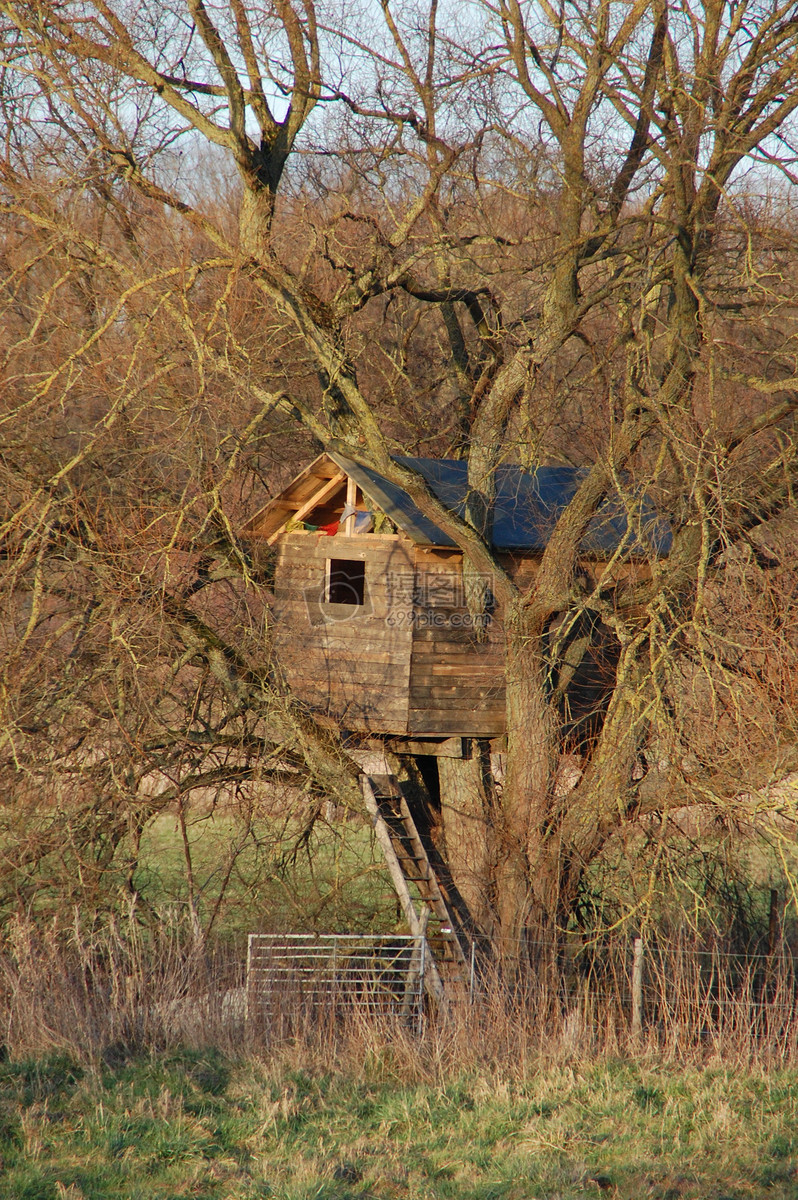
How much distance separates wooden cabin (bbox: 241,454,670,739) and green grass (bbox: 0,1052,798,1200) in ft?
12.7

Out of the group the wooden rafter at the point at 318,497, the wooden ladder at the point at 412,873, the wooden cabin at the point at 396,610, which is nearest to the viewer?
the wooden ladder at the point at 412,873

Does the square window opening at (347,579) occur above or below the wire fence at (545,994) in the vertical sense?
above

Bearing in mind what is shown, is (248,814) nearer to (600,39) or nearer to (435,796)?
(435,796)

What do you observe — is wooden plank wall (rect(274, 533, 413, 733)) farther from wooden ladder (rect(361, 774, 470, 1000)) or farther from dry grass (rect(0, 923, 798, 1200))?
dry grass (rect(0, 923, 798, 1200))

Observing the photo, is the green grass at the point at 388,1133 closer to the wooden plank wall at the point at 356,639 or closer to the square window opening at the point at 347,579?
the wooden plank wall at the point at 356,639

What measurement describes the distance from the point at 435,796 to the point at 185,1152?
7.41 metres

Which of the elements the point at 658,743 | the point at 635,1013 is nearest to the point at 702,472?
the point at 658,743

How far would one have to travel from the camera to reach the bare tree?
8844 millimetres

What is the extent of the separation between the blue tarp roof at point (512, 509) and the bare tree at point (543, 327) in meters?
0.36

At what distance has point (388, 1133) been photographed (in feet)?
21.2

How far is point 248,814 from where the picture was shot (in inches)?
437

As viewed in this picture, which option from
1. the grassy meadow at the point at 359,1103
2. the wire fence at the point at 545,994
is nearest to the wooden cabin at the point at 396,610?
the wire fence at the point at 545,994

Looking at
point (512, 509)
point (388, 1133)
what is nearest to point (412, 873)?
point (512, 509)

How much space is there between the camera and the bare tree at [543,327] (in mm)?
8844
